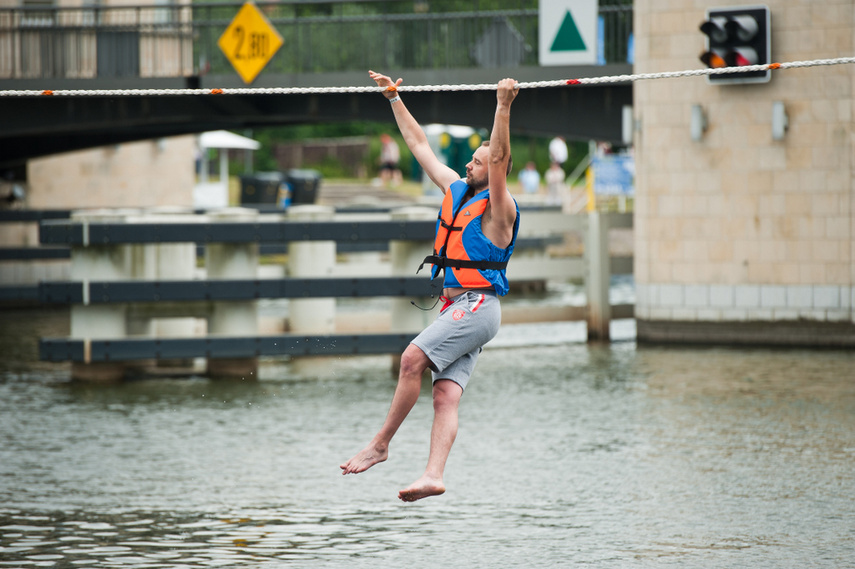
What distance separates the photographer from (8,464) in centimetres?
1056

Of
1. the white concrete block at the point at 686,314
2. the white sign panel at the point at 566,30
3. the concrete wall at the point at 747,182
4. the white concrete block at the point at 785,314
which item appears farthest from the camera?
the white sign panel at the point at 566,30

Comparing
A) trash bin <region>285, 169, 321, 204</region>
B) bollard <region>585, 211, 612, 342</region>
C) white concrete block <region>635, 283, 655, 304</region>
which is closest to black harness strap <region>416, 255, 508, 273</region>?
white concrete block <region>635, 283, 655, 304</region>

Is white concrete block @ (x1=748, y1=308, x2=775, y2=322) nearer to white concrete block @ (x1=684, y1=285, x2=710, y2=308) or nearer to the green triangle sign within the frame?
white concrete block @ (x1=684, y1=285, x2=710, y2=308)

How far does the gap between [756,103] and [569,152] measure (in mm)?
43144

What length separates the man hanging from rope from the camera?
666 cm

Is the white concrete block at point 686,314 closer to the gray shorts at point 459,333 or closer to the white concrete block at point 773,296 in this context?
the white concrete block at point 773,296

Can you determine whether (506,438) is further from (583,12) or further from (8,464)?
Result: (583,12)

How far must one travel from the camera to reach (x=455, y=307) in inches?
270

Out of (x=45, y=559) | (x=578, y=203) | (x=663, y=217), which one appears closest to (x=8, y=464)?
(x=45, y=559)

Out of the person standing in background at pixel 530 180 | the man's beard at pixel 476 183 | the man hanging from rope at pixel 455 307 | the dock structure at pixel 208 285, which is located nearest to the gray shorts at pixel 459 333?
the man hanging from rope at pixel 455 307

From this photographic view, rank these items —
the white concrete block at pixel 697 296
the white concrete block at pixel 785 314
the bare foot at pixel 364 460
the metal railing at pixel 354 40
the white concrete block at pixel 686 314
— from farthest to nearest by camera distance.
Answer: the metal railing at pixel 354 40 → the white concrete block at pixel 686 314 → the white concrete block at pixel 697 296 → the white concrete block at pixel 785 314 → the bare foot at pixel 364 460

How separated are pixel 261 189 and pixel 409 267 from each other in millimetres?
28671

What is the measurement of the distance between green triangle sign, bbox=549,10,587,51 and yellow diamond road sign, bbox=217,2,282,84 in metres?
4.47

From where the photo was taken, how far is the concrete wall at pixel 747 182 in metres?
16.8
